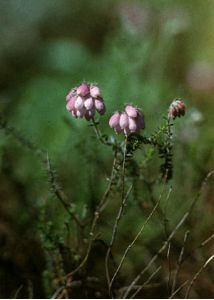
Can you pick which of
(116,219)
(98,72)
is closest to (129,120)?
(116,219)

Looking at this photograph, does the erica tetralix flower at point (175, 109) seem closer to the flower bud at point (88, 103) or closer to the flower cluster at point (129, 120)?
the flower cluster at point (129, 120)

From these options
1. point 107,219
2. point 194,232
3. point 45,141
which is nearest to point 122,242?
point 107,219

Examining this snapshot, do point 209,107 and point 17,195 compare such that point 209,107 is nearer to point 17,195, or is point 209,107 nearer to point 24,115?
point 24,115

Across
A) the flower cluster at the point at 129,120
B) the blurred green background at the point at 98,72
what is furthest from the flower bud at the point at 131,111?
the blurred green background at the point at 98,72

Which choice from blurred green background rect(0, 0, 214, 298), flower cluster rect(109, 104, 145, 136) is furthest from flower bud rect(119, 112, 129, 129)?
blurred green background rect(0, 0, 214, 298)

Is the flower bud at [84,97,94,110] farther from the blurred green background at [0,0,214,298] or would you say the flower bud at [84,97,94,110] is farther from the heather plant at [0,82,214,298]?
the blurred green background at [0,0,214,298]
